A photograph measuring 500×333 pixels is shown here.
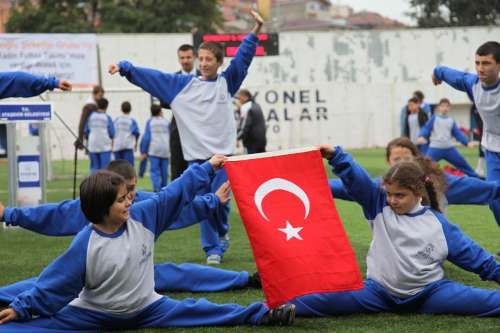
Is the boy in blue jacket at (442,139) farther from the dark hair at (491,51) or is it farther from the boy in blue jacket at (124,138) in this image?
the dark hair at (491,51)

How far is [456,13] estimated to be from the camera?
58406mm

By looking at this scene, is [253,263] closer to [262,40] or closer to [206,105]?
[206,105]

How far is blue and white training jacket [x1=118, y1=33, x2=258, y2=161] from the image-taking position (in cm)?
895

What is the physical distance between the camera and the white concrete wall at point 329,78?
33.9m

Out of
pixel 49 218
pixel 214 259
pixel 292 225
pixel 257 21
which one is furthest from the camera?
pixel 214 259

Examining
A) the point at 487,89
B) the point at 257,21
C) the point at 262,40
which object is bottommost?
the point at 487,89

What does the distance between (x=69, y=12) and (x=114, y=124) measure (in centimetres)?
4298

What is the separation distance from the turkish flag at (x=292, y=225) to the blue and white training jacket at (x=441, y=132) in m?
13.3

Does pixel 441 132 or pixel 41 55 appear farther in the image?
pixel 41 55

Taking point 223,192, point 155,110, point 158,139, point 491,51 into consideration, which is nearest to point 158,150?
point 158,139

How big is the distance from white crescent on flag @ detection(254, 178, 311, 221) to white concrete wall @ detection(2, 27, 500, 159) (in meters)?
24.5

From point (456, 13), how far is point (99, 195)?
55319 mm

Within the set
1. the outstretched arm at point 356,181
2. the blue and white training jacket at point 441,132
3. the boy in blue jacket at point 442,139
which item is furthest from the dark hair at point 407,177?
the blue and white training jacket at point 441,132

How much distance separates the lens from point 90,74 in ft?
108
